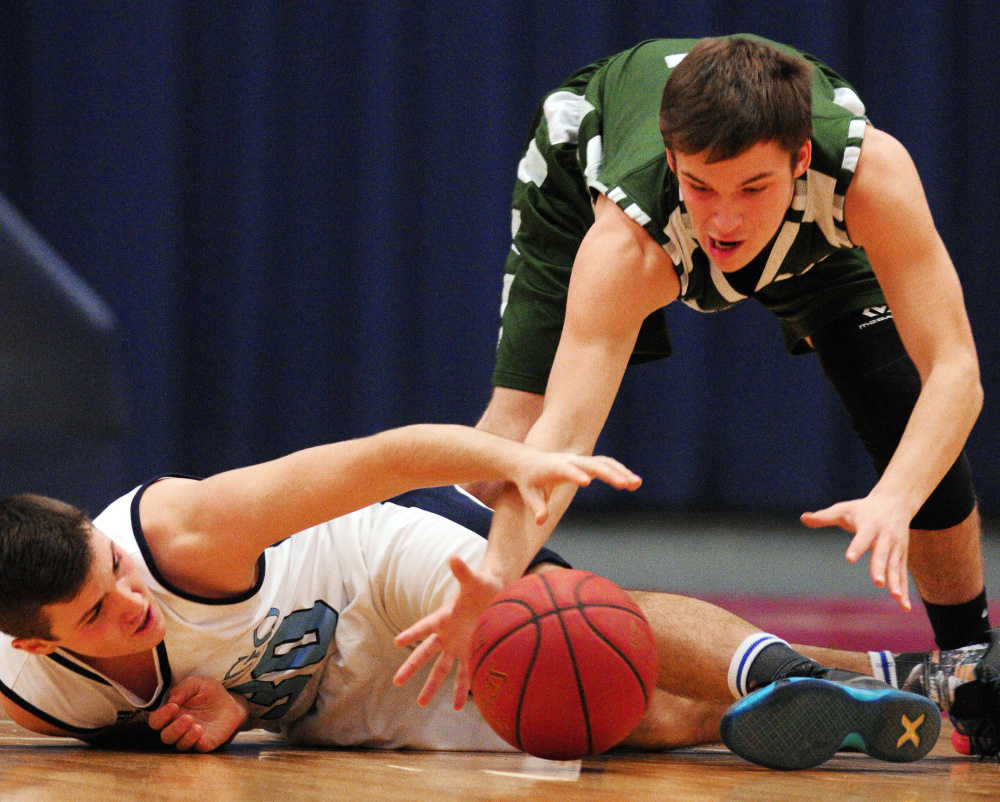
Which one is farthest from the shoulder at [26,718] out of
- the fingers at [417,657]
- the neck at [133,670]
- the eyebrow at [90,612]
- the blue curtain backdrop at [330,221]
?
the blue curtain backdrop at [330,221]

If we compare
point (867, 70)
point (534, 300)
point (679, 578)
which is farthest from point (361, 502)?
point (867, 70)

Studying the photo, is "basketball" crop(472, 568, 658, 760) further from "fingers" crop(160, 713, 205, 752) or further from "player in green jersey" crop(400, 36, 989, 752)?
"fingers" crop(160, 713, 205, 752)

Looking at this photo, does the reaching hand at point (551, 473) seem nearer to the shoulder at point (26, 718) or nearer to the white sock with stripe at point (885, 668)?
the white sock with stripe at point (885, 668)

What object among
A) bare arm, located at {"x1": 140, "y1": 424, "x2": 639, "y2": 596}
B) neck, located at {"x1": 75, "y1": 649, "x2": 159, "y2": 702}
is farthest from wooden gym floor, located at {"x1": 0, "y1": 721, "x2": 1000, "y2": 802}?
bare arm, located at {"x1": 140, "y1": 424, "x2": 639, "y2": 596}

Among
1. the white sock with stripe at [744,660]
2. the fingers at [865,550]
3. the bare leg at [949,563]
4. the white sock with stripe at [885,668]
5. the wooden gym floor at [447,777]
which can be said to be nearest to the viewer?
the wooden gym floor at [447,777]

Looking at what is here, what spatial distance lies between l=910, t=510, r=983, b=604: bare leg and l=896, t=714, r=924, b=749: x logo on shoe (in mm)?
675

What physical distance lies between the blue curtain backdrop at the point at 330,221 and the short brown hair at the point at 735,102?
3.98 metres

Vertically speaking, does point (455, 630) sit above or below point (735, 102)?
below

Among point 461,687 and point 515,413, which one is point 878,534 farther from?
point 515,413

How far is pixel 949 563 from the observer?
2365 millimetres

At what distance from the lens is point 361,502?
1898mm

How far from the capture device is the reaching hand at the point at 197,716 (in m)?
1.96

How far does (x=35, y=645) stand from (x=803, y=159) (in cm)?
148

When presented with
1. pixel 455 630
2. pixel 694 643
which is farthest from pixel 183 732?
pixel 694 643
